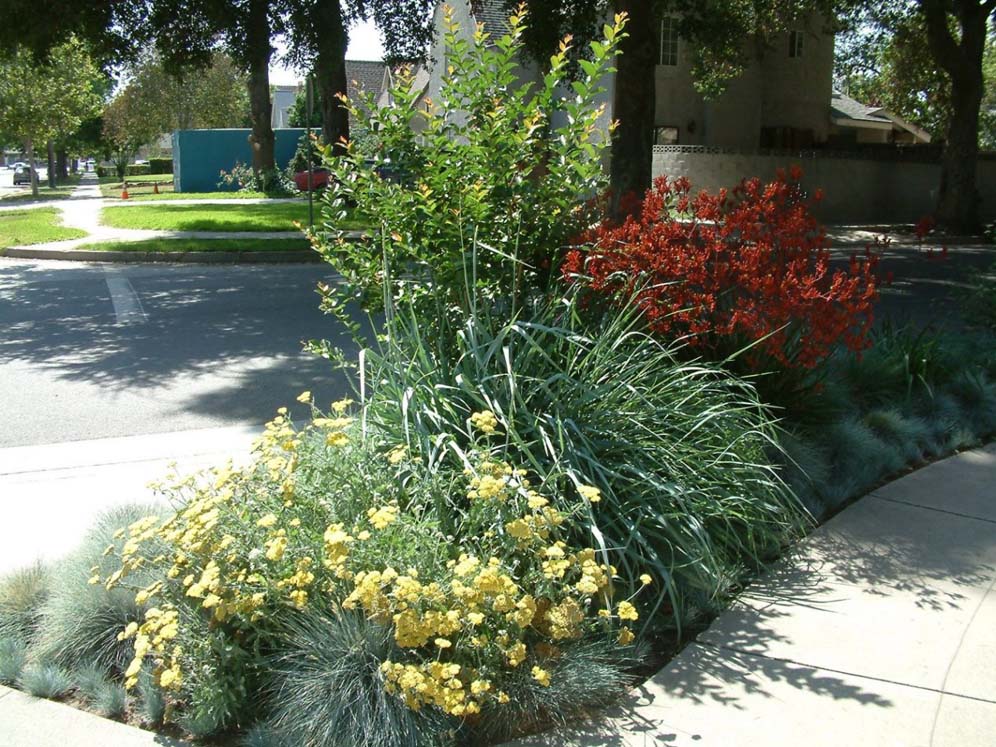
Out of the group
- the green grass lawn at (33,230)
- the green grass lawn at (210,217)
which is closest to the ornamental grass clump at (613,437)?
the green grass lawn at (210,217)

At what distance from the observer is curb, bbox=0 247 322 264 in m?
17.1

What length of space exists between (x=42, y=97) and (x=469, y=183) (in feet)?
130

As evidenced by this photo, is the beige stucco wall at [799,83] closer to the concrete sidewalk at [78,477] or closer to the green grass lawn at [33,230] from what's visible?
the green grass lawn at [33,230]

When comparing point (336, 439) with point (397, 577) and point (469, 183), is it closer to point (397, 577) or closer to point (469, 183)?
point (397, 577)

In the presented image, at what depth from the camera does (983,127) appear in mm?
47844

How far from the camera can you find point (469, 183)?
17.1 feet

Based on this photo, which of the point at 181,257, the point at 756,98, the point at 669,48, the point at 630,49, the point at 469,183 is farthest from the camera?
the point at 756,98

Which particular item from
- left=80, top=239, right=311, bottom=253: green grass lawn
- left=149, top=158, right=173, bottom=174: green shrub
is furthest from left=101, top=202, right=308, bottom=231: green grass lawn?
left=149, top=158, right=173, bottom=174: green shrub

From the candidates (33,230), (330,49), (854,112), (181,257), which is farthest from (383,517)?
(854,112)

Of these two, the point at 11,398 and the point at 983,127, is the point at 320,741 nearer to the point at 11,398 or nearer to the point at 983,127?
the point at 11,398

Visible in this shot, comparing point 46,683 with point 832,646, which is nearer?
point 46,683

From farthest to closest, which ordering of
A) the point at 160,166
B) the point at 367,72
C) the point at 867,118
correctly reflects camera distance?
the point at 160,166
the point at 367,72
the point at 867,118

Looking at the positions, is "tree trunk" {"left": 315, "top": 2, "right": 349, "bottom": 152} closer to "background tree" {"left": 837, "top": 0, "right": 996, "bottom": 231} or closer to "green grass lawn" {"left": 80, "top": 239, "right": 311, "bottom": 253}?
"green grass lawn" {"left": 80, "top": 239, "right": 311, "bottom": 253}

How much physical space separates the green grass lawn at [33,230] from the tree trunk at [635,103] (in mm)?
11201
